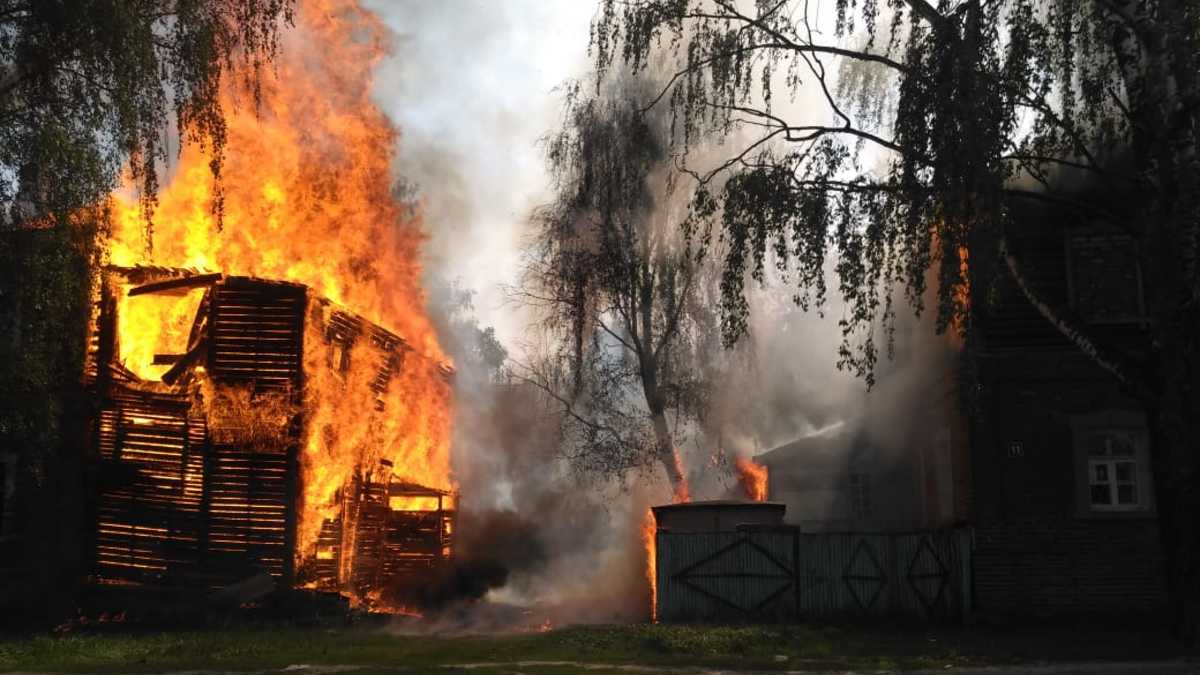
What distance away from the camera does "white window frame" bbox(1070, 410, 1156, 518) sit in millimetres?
17906

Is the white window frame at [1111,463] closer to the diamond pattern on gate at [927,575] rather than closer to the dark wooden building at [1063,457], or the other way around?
the dark wooden building at [1063,457]

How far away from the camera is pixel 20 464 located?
19.9 m

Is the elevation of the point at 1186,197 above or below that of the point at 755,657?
above

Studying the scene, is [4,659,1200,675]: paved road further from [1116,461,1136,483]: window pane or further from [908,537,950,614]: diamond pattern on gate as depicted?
[1116,461,1136,483]: window pane

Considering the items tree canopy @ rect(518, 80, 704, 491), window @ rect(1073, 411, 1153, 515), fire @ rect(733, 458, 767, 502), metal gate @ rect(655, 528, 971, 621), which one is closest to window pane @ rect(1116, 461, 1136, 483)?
window @ rect(1073, 411, 1153, 515)

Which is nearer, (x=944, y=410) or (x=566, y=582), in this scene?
(x=944, y=410)

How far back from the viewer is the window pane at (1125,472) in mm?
18203

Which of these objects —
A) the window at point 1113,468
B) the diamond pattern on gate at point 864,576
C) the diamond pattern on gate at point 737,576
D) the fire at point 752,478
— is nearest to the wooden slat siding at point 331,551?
the diamond pattern on gate at point 737,576

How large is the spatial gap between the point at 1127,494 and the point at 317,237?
1644cm

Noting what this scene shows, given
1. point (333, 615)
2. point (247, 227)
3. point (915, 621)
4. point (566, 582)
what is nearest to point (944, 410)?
point (915, 621)

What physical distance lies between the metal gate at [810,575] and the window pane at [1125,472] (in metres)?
2.83

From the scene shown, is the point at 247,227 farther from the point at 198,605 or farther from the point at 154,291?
the point at 198,605

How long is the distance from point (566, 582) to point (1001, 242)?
86.6 ft

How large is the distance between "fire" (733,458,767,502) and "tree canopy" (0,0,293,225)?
24476mm
